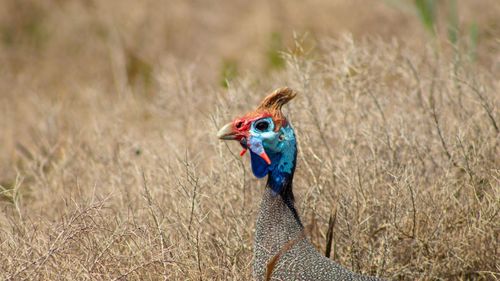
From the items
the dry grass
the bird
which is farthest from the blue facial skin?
the dry grass

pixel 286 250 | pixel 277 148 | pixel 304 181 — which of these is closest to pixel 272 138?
pixel 277 148

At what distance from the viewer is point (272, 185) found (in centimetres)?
384

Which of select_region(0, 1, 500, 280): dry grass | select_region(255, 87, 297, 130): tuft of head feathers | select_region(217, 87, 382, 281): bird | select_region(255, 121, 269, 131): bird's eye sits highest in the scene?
select_region(255, 87, 297, 130): tuft of head feathers

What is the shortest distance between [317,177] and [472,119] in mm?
903

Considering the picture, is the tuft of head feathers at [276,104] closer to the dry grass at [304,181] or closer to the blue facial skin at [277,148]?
the blue facial skin at [277,148]

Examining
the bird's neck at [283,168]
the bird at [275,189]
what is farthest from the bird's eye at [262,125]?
the bird's neck at [283,168]

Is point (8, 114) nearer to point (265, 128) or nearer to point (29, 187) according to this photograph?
point (29, 187)

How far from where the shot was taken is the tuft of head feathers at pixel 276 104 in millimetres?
3836

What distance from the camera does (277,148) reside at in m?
3.82

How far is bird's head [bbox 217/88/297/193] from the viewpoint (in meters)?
3.82

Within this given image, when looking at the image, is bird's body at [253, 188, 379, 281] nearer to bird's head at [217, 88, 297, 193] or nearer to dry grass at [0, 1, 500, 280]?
bird's head at [217, 88, 297, 193]

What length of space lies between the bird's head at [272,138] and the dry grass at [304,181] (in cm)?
45

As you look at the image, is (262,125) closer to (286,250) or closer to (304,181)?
(286,250)

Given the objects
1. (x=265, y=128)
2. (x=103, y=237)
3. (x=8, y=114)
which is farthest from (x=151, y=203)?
(x=8, y=114)
